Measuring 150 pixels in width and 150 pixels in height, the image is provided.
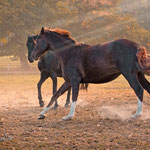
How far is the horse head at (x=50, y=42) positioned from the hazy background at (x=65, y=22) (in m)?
26.8

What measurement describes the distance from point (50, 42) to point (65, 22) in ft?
99.0

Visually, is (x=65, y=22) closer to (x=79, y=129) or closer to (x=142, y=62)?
(x=142, y=62)

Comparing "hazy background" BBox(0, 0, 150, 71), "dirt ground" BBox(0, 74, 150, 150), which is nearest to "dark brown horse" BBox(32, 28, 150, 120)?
"dirt ground" BBox(0, 74, 150, 150)

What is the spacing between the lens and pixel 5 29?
127 feet

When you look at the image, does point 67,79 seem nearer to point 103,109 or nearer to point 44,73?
point 103,109

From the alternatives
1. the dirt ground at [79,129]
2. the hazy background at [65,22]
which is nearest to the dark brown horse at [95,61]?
the dirt ground at [79,129]

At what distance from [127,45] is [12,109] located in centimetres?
482

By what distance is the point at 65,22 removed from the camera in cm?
3950

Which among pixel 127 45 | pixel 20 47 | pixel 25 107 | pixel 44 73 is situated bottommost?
pixel 20 47

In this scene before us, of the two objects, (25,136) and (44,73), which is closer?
(25,136)

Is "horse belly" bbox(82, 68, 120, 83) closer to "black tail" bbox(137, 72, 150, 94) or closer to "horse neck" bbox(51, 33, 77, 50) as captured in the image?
"black tail" bbox(137, 72, 150, 94)

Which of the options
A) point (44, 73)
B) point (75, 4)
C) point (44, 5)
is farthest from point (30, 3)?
point (44, 73)

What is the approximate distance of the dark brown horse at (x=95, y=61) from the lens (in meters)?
8.89

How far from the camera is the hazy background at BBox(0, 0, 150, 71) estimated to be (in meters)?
37.4
